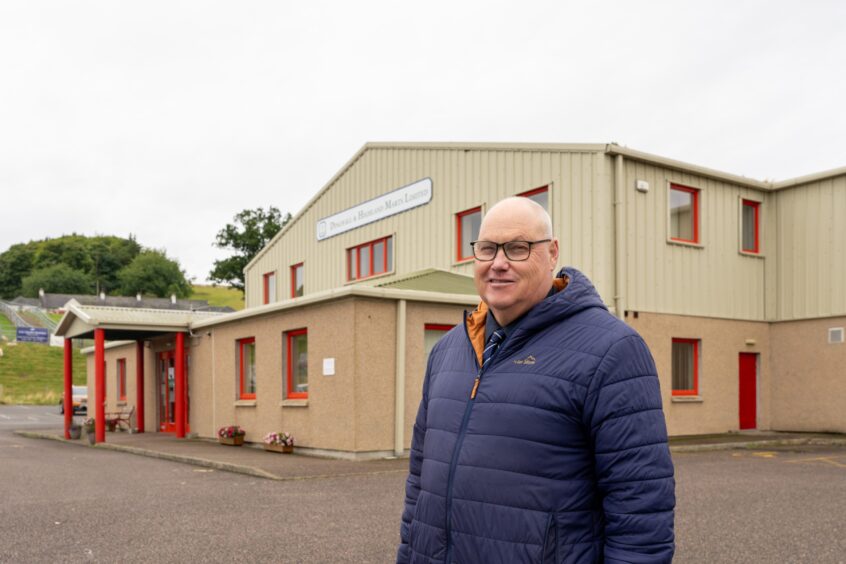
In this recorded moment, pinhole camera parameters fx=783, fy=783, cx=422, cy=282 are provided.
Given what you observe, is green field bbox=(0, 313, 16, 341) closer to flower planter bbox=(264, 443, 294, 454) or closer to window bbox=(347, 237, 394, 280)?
window bbox=(347, 237, 394, 280)

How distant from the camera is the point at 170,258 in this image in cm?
12756

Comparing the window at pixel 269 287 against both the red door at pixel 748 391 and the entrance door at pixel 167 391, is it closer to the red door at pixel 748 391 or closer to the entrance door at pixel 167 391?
the entrance door at pixel 167 391

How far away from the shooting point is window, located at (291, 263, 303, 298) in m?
25.2

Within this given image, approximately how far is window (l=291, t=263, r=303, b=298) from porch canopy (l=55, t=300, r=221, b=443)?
17.8 feet

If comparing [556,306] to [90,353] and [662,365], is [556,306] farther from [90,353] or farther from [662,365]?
[90,353]

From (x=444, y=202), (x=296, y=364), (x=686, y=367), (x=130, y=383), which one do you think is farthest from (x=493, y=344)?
(x=130, y=383)

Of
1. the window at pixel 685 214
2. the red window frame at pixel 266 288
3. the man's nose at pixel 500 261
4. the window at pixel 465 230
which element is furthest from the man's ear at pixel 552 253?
the red window frame at pixel 266 288

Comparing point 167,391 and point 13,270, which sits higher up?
point 13,270

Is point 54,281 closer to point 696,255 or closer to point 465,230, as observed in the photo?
point 465,230

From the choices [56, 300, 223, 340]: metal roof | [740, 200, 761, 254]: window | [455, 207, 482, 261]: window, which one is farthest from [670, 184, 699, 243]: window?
[56, 300, 223, 340]: metal roof

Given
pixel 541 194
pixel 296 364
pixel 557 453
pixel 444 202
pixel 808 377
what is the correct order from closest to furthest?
pixel 557 453, pixel 296 364, pixel 541 194, pixel 808 377, pixel 444 202

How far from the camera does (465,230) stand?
19109 millimetres

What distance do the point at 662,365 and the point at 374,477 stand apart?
27.3ft

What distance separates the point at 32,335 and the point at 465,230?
2380 inches
